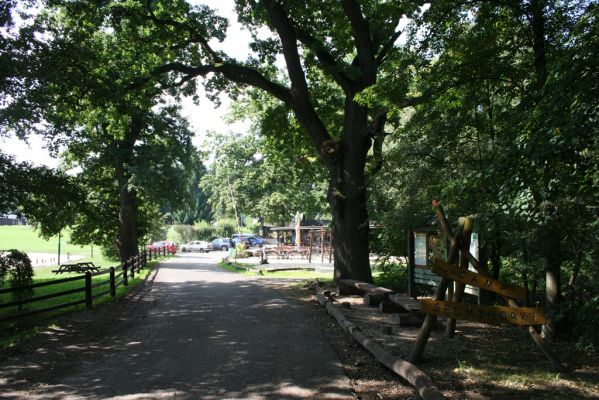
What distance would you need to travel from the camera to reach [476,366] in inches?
263

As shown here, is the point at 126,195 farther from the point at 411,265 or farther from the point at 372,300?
the point at 411,265

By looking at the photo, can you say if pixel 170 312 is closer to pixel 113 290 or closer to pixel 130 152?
pixel 113 290

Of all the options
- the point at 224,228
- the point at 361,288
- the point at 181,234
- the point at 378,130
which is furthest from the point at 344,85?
the point at 181,234

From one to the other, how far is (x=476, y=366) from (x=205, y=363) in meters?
3.74

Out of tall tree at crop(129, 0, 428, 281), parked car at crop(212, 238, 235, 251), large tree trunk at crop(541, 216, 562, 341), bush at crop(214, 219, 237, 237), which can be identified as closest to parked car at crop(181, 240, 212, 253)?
parked car at crop(212, 238, 235, 251)

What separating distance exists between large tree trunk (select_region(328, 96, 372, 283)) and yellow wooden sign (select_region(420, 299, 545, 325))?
8108 mm

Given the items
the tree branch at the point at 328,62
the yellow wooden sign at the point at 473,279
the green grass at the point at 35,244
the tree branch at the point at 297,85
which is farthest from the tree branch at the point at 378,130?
the green grass at the point at 35,244

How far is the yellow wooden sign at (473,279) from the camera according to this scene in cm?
666

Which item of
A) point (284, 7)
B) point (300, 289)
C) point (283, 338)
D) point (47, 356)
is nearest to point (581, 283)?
point (283, 338)

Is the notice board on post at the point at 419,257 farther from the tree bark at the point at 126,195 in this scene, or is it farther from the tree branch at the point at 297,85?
the tree bark at the point at 126,195

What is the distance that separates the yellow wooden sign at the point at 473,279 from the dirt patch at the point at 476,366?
98 cm

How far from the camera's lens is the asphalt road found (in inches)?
234

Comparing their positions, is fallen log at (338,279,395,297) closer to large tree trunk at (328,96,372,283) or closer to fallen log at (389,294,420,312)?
large tree trunk at (328,96,372,283)

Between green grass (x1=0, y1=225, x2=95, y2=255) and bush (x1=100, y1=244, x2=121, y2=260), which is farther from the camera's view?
green grass (x1=0, y1=225, x2=95, y2=255)
